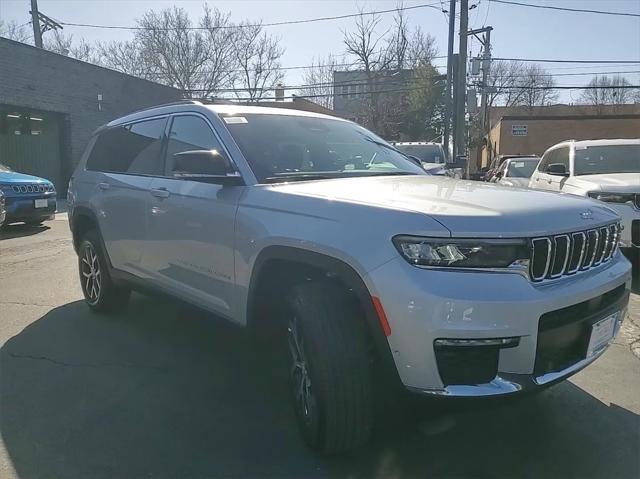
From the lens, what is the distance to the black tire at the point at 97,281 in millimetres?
4922

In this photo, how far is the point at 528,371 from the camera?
2293mm

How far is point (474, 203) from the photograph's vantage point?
251 cm

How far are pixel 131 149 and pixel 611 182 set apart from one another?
5.45m

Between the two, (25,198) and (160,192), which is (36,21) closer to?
(25,198)

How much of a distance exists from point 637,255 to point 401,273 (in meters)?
5.42

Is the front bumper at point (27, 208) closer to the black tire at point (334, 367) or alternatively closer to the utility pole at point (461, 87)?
the black tire at point (334, 367)

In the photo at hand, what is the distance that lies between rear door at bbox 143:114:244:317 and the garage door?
49.3 feet

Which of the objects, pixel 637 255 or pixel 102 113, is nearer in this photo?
pixel 637 255

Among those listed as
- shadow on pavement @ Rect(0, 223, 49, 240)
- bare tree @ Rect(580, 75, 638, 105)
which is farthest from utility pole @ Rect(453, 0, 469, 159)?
bare tree @ Rect(580, 75, 638, 105)

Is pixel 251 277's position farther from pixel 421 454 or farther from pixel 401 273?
pixel 421 454

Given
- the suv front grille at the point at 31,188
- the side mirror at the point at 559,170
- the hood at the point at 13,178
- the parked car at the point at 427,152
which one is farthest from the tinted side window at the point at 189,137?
the parked car at the point at 427,152

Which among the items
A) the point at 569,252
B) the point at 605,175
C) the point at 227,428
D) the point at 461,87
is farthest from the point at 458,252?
the point at 461,87

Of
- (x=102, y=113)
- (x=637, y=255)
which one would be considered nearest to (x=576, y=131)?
(x=102, y=113)

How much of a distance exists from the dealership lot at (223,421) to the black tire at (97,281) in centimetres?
47
